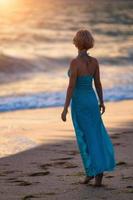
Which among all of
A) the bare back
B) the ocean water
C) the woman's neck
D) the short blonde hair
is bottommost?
the ocean water

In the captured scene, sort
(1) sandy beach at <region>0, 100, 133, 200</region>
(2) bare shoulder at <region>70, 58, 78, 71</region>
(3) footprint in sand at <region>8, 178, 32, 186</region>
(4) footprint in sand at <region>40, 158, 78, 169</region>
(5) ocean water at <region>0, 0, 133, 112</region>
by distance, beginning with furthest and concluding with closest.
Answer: (5) ocean water at <region>0, 0, 133, 112</region> < (4) footprint in sand at <region>40, 158, 78, 169</region> < (3) footprint in sand at <region>8, 178, 32, 186</region> < (2) bare shoulder at <region>70, 58, 78, 71</region> < (1) sandy beach at <region>0, 100, 133, 200</region>

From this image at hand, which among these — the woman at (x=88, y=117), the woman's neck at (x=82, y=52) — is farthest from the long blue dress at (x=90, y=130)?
the woman's neck at (x=82, y=52)

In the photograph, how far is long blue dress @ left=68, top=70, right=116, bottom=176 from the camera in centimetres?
709

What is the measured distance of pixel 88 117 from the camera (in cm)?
710

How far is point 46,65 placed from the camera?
2661cm

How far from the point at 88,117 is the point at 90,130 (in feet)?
0.39

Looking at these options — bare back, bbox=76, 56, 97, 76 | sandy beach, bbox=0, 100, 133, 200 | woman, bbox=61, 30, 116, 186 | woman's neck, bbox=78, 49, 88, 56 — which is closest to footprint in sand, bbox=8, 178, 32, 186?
sandy beach, bbox=0, 100, 133, 200

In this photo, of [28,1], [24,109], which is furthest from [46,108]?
[28,1]

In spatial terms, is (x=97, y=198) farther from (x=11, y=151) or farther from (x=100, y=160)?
(x=11, y=151)

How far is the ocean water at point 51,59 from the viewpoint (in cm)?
1712

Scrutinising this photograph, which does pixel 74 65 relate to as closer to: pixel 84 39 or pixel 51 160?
pixel 84 39

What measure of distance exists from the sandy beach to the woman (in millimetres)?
Result: 224

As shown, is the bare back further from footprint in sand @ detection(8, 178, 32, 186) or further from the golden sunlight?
the golden sunlight

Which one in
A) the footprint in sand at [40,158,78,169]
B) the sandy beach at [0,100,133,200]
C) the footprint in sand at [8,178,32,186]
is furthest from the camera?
the footprint in sand at [40,158,78,169]
